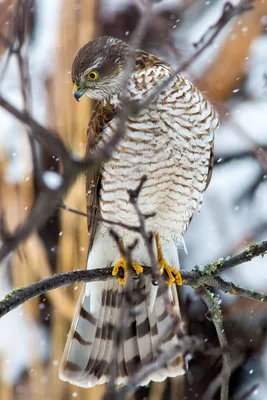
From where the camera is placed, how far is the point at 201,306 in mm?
5488

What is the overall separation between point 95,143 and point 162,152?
360 mm

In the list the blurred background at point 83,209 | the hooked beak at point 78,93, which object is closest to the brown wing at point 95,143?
the hooked beak at point 78,93

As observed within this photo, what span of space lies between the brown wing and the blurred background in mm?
800

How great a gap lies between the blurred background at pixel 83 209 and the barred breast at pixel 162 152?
0.63 meters

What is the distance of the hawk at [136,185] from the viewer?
11.4 ft

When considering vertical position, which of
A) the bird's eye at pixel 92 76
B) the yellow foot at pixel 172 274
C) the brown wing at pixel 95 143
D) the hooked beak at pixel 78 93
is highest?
the bird's eye at pixel 92 76

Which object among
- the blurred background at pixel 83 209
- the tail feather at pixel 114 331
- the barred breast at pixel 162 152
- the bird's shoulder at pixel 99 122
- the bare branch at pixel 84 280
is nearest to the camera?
the bare branch at pixel 84 280

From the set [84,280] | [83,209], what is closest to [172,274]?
[84,280]

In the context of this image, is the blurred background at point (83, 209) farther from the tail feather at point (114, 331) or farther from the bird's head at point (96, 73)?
the bird's head at point (96, 73)

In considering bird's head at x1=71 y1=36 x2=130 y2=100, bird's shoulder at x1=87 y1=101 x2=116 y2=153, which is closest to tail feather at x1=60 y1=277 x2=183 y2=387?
bird's shoulder at x1=87 y1=101 x2=116 y2=153

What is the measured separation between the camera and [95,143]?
3.62 meters

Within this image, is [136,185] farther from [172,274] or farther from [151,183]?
[172,274]

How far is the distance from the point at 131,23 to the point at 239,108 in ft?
4.04

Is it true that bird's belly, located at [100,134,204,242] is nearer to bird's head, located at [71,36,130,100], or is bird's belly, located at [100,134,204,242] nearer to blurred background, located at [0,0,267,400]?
bird's head, located at [71,36,130,100]
